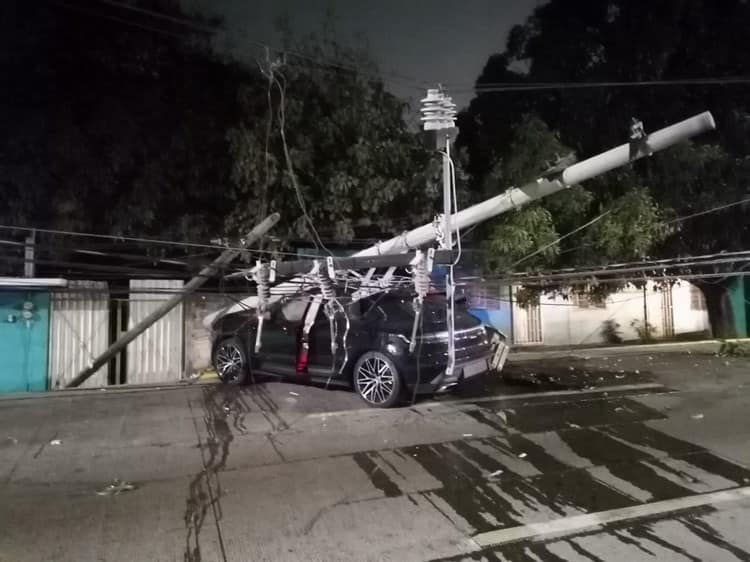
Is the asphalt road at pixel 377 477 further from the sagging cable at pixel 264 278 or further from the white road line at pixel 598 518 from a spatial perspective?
the sagging cable at pixel 264 278

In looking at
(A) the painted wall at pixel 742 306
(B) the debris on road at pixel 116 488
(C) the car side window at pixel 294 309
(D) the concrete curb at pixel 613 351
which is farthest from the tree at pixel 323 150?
(A) the painted wall at pixel 742 306

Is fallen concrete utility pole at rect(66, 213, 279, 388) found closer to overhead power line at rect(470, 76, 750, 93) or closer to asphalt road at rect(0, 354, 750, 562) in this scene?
asphalt road at rect(0, 354, 750, 562)

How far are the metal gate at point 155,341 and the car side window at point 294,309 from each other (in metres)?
2.44

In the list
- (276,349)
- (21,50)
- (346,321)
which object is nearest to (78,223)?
(21,50)

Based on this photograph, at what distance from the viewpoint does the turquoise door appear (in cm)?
909

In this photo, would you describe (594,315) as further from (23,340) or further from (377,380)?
(23,340)

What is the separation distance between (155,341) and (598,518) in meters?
8.19

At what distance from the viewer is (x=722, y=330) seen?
14.4 metres

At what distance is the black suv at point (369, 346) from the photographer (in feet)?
23.7

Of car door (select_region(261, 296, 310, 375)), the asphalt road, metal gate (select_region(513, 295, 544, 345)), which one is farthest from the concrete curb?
car door (select_region(261, 296, 310, 375))

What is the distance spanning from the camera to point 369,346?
748 centimetres

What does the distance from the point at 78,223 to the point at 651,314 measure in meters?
14.8

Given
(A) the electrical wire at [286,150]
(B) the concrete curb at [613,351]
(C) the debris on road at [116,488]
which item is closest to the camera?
(C) the debris on road at [116,488]

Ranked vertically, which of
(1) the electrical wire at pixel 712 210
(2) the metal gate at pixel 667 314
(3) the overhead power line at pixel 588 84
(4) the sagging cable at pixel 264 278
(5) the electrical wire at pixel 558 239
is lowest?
(2) the metal gate at pixel 667 314
